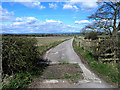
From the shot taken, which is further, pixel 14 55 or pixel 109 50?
pixel 109 50

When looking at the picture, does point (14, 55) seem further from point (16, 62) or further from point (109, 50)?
point (109, 50)

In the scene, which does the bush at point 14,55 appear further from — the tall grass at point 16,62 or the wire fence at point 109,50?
the wire fence at point 109,50

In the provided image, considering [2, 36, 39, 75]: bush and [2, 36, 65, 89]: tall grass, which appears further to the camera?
[2, 36, 39, 75]: bush

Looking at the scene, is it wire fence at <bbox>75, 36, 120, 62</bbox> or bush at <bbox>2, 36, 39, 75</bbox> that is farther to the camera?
wire fence at <bbox>75, 36, 120, 62</bbox>

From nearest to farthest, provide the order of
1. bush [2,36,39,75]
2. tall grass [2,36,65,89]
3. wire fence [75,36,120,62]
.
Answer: tall grass [2,36,65,89], bush [2,36,39,75], wire fence [75,36,120,62]

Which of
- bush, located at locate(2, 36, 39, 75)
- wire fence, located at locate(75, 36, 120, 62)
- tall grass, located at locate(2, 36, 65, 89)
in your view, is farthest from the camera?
wire fence, located at locate(75, 36, 120, 62)

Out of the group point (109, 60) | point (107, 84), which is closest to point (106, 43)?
point (109, 60)

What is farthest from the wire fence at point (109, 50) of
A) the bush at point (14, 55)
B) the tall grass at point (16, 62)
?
the bush at point (14, 55)

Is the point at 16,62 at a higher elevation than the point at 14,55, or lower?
lower

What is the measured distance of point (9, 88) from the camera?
3.67 meters

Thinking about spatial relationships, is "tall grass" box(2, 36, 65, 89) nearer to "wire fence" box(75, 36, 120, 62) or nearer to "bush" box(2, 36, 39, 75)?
"bush" box(2, 36, 39, 75)

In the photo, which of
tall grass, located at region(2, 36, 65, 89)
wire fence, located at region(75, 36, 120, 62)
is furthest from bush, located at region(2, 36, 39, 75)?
wire fence, located at region(75, 36, 120, 62)

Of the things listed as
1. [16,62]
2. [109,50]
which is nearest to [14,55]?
[16,62]

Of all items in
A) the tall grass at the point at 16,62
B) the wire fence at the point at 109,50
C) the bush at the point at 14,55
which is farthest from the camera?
the wire fence at the point at 109,50
